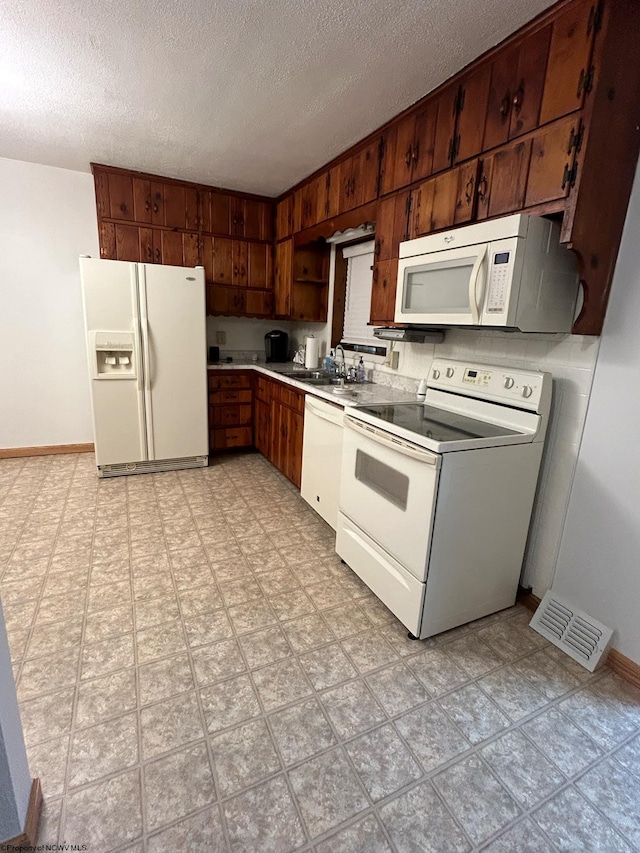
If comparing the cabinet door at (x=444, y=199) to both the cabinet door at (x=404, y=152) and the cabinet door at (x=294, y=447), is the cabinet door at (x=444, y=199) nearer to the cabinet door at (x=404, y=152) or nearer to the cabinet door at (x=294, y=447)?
the cabinet door at (x=404, y=152)

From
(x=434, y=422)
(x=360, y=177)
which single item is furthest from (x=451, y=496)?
(x=360, y=177)

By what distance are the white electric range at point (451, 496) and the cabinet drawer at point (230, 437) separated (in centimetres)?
212

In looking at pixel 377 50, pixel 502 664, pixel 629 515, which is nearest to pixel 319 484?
pixel 502 664

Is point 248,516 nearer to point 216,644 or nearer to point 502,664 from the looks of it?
point 216,644

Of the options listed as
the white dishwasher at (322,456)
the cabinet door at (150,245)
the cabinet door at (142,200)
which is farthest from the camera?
the cabinet door at (150,245)

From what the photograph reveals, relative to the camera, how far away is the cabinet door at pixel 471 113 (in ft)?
5.94

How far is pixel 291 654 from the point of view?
1.71 meters

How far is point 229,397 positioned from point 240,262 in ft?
4.30

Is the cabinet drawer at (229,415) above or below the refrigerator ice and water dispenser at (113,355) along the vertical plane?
below

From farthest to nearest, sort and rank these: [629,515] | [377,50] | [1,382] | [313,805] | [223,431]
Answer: [223,431] < [1,382] < [377,50] < [629,515] < [313,805]

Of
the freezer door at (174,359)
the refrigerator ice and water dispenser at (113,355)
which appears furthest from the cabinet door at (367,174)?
the refrigerator ice and water dispenser at (113,355)

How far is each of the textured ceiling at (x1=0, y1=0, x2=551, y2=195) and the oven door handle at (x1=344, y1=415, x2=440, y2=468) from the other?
5.42ft

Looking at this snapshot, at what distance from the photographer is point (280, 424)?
342 centimetres

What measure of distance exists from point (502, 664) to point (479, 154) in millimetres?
2218
